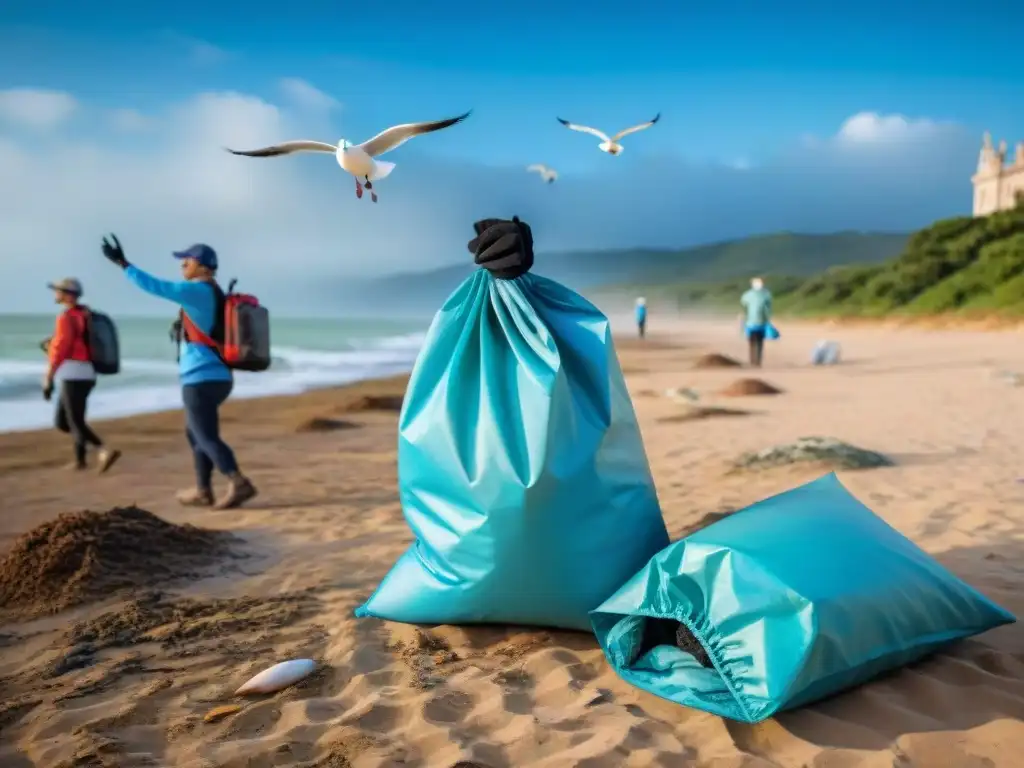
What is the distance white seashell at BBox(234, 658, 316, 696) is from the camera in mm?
2389

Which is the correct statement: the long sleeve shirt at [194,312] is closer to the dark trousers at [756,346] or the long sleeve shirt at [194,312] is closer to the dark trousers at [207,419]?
the dark trousers at [207,419]

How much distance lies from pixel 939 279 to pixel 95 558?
31440mm

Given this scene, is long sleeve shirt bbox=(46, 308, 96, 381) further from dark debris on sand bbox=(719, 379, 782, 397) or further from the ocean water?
dark debris on sand bbox=(719, 379, 782, 397)

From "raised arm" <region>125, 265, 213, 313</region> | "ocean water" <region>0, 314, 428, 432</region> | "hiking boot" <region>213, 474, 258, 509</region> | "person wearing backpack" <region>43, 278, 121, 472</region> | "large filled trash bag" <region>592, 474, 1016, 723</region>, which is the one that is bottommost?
"ocean water" <region>0, 314, 428, 432</region>

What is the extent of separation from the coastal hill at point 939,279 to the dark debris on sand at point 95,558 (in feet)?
75.2

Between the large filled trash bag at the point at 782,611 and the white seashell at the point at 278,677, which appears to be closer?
the large filled trash bag at the point at 782,611

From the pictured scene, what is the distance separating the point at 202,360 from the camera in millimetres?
4824

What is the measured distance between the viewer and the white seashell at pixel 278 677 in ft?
7.84

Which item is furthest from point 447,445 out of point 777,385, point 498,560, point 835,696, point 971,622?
point 777,385

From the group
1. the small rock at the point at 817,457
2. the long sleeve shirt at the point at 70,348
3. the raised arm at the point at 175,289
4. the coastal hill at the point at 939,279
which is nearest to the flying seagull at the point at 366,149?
the raised arm at the point at 175,289

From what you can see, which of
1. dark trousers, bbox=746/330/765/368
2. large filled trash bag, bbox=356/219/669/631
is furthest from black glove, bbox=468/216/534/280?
dark trousers, bbox=746/330/765/368

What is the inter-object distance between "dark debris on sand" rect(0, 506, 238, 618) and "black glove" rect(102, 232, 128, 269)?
A: 1.30 m

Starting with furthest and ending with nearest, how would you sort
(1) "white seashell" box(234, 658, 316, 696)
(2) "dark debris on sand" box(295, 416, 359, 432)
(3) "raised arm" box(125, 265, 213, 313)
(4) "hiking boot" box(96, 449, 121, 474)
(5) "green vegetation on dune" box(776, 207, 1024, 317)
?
(5) "green vegetation on dune" box(776, 207, 1024, 317)
(2) "dark debris on sand" box(295, 416, 359, 432)
(4) "hiking boot" box(96, 449, 121, 474)
(3) "raised arm" box(125, 265, 213, 313)
(1) "white seashell" box(234, 658, 316, 696)

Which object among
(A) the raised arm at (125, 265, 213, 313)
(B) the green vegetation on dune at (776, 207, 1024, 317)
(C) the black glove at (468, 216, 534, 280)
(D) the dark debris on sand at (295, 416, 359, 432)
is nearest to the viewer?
(C) the black glove at (468, 216, 534, 280)
